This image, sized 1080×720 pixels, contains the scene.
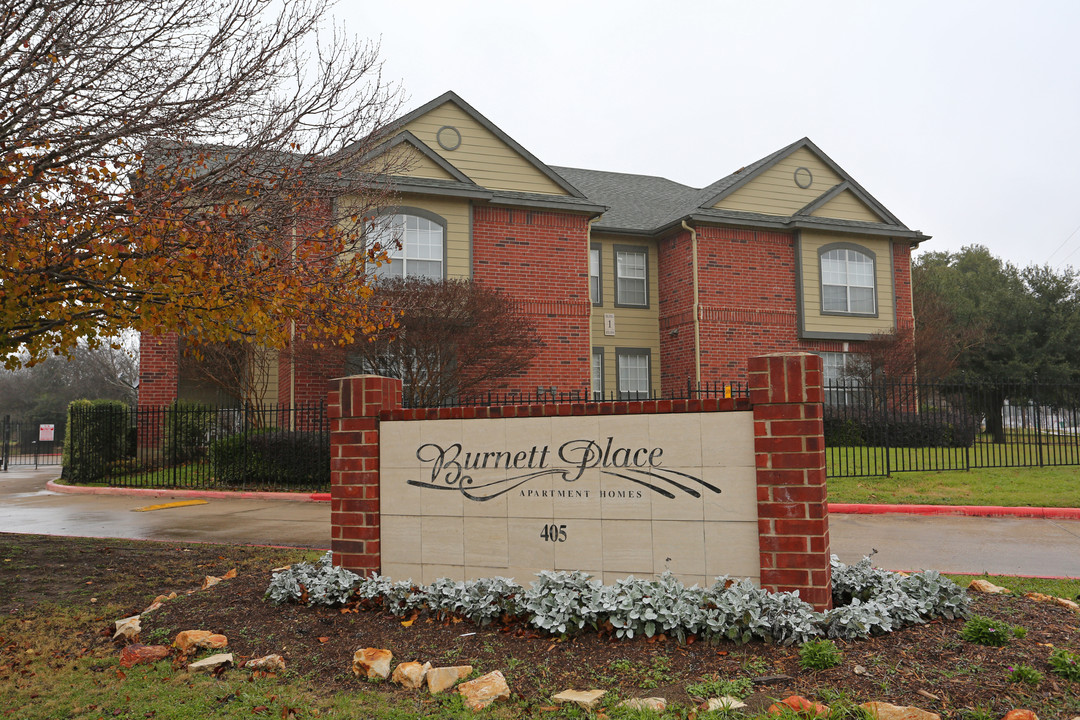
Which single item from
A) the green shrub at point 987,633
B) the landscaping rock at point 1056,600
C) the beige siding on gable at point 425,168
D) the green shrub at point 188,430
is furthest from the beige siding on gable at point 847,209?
the green shrub at point 987,633

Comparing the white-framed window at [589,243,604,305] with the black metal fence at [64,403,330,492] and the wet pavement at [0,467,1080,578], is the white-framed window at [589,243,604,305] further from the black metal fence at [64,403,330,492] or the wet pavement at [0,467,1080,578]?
the wet pavement at [0,467,1080,578]

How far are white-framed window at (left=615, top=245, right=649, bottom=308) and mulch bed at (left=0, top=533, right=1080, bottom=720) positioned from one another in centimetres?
1761

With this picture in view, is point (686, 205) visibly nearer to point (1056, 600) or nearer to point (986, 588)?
point (986, 588)

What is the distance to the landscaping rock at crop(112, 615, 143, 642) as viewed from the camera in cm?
528

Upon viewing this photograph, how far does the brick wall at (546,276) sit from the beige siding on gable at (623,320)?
2090mm

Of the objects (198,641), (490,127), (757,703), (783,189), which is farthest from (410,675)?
(783,189)

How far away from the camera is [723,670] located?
4254 millimetres

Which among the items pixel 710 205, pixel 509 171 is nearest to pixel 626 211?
pixel 710 205

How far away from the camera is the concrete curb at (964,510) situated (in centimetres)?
1089

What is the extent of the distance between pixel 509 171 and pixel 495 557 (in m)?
15.8

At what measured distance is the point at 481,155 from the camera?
779 inches

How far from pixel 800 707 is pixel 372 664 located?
234cm

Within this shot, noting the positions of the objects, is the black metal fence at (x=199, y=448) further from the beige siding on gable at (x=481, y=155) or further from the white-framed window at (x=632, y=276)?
the white-framed window at (x=632, y=276)

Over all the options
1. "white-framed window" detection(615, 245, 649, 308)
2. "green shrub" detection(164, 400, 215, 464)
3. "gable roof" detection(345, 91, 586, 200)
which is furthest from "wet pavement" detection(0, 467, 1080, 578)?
"white-framed window" detection(615, 245, 649, 308)
